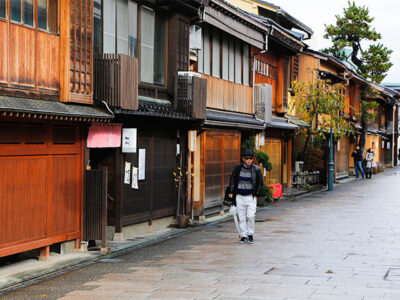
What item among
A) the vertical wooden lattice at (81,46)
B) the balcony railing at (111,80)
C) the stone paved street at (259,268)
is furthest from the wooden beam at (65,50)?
the stone paved street at (259,268)

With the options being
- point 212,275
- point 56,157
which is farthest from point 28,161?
point 212,275

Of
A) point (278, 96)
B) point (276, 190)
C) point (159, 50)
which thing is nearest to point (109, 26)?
point (159, 50)

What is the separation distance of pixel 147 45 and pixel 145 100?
65.6 inches

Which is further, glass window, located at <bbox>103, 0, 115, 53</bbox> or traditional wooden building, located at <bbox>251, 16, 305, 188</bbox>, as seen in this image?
traditional wooden building, located at <bbox>251, 16, 305, 188</bbox>

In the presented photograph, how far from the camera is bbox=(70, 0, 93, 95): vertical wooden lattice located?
1352 cm

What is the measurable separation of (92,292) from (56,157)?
3934 mm

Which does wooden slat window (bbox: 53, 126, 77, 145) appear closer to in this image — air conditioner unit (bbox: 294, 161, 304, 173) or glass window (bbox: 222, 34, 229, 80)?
glass window (bbox: 222, 34, 229, 80)

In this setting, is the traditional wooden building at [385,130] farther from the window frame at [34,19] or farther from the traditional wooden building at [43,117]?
the window frame at [34,19]

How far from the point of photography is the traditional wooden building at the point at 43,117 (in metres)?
11.8

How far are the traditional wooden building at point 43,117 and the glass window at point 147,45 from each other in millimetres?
3665

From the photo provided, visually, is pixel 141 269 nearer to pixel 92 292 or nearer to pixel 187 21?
pixel 92 292

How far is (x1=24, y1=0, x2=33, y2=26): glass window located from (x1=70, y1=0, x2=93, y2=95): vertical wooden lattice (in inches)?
46.0

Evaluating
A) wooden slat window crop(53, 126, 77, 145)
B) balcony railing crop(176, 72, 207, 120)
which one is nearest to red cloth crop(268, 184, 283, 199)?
balcony railing crop(176, 72, 207, 120)

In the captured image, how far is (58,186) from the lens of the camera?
44.1 ft
